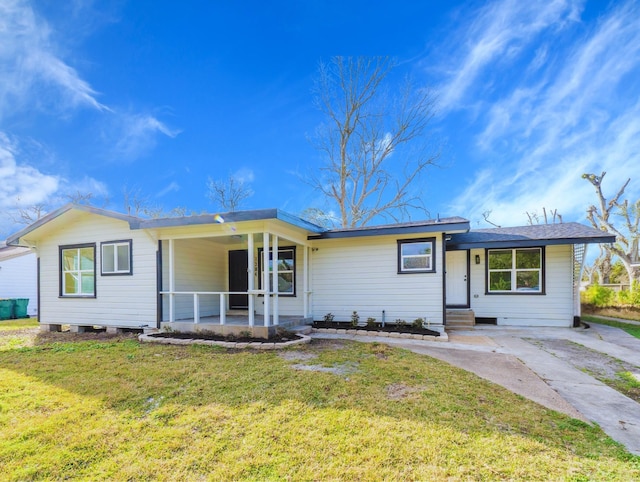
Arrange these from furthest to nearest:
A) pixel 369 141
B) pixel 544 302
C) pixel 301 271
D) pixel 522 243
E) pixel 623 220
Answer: pixel 369 141, pixel 623 220, pixel 301 271, pixel 544 302, pixel 522 243

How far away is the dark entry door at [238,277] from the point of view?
398 inches

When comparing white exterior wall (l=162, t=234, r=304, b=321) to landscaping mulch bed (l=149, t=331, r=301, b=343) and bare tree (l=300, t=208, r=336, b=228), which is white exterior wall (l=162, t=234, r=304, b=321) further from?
bare tree (l=300, t=208, r=336, b=228)

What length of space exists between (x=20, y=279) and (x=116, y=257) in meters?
A: 11.2

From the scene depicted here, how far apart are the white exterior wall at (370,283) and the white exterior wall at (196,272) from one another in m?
3.01

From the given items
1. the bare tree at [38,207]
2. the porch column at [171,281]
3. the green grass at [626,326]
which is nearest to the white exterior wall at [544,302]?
the green grass at [626,326]

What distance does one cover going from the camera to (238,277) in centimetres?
1019

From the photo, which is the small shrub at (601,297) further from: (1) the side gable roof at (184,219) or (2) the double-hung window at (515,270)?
(1) the side gable roof at (184,219)

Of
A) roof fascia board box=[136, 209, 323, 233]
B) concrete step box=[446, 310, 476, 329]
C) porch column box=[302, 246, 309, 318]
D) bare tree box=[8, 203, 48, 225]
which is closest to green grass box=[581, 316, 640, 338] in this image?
concrete step box=[446, 310, 476, 329]

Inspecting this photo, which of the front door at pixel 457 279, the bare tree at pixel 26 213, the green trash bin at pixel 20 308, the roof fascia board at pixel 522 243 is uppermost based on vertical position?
the bare tree at pixel 26 213

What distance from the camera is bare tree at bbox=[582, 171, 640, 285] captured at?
17.3 meters

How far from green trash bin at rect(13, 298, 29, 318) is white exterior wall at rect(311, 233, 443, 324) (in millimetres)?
13503

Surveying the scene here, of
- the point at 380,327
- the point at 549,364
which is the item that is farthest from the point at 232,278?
the point at 549,364

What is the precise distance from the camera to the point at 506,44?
12.2 metres

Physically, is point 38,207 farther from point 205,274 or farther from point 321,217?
point 205,274
